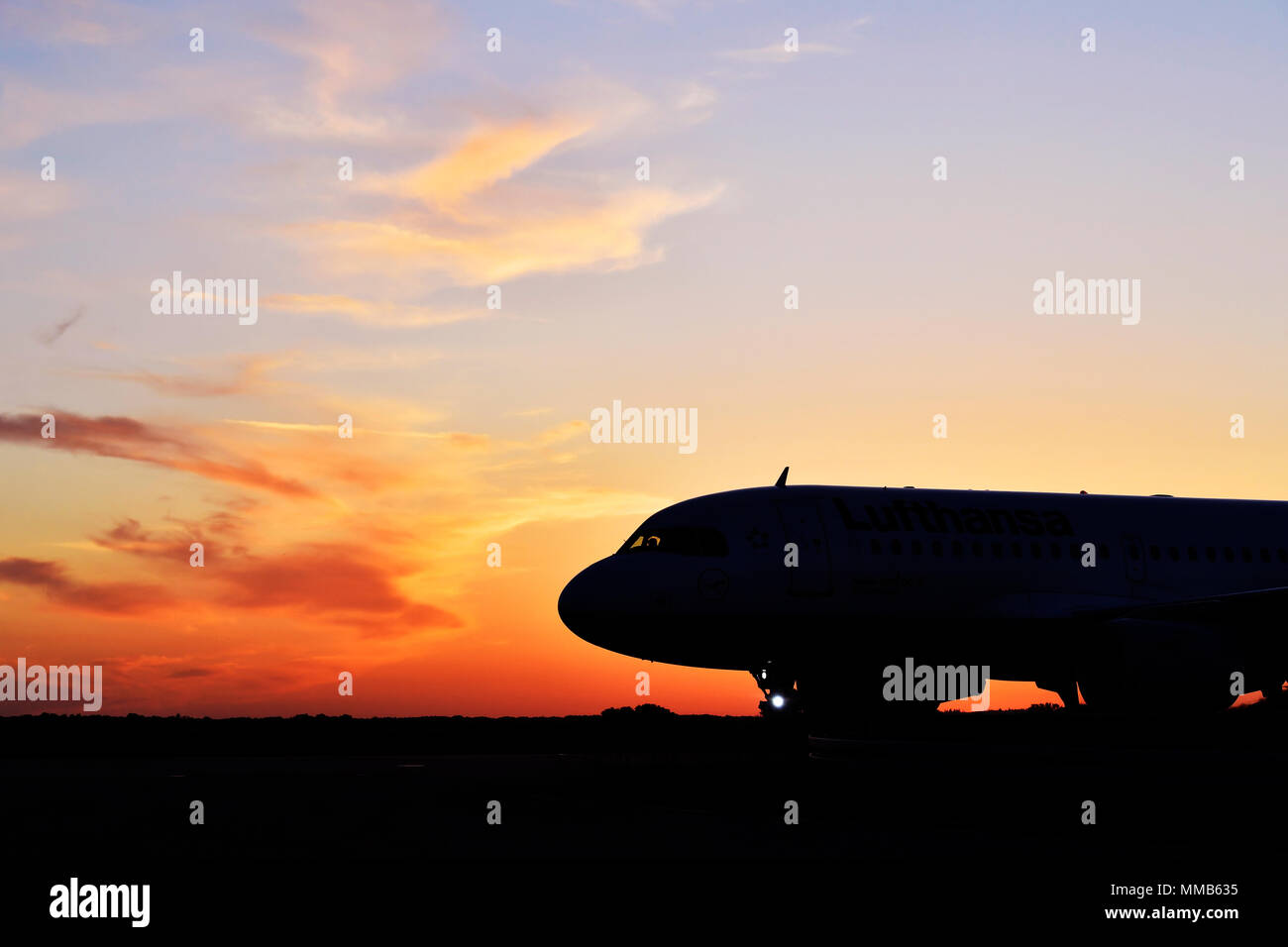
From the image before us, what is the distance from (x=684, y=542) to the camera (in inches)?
1383

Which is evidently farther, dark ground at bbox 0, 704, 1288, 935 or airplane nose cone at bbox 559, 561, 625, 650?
airplane nose cone at bbox 559, 561, 625, 650

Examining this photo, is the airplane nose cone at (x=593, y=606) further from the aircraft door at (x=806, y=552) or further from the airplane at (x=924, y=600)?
the aircraft door at (x=806, y=552)

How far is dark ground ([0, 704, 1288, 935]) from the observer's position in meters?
12.5

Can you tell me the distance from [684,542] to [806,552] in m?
2.94

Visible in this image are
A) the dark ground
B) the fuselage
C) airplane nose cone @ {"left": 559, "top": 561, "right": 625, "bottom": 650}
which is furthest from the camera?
the fuselage

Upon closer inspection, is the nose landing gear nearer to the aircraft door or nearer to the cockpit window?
the aircraft door

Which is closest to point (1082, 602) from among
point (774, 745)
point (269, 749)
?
point (774, 745)

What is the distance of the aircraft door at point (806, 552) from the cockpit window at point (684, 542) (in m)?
1.62

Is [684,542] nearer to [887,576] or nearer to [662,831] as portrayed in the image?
[887,576]

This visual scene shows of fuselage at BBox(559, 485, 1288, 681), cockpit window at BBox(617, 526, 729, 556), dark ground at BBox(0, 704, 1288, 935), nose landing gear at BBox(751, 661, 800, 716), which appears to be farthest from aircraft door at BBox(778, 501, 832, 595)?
dark ground at BBox(0, 704, 1288, 935)

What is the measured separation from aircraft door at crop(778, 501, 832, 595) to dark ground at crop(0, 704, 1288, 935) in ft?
11.5
